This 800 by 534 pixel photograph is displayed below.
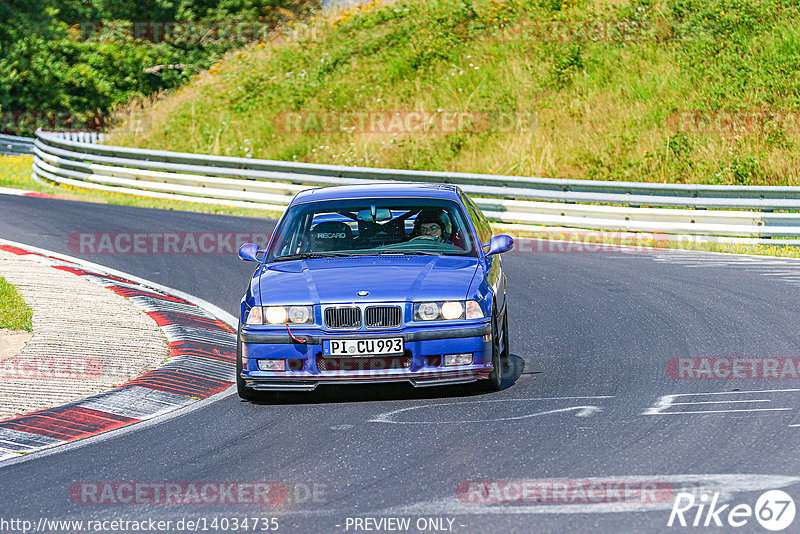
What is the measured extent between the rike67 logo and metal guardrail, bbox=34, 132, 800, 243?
1301 cm

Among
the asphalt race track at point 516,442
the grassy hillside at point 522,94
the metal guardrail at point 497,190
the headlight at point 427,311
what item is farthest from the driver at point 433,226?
the grassy hillside at point 522,94

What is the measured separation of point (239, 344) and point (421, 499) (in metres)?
2.95

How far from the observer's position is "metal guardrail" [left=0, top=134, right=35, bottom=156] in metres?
34.8

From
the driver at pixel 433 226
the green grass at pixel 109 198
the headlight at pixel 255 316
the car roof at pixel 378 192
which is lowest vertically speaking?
the headlight at pixel 255 316

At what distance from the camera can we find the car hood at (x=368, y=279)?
803 centimetres

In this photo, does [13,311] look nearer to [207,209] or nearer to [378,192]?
[378,192]

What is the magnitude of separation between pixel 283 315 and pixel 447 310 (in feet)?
3.85

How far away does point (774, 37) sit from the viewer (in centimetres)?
2820

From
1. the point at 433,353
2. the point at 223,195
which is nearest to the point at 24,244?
the point at 223,195
